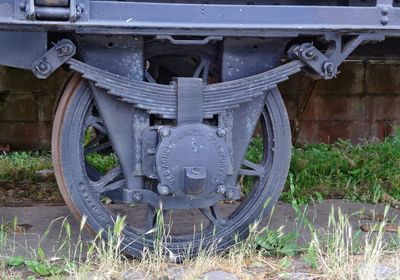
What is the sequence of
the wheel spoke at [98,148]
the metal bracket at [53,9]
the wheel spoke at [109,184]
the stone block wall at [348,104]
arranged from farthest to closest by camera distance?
the stone block wall at [348,104] < the wheel spoke at [98,148] < the wheel spoke at [109,184] < the metal bracket at [53,9]

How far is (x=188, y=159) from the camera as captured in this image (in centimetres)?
401

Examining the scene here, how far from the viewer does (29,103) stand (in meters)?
7.78

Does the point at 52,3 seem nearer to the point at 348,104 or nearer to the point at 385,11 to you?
the point at 385,11

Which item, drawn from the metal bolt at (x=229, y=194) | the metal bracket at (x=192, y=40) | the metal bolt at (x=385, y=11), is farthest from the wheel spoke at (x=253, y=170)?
the metal bolt at (x=385, y=11)

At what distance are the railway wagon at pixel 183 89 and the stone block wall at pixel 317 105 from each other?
363 centimetres

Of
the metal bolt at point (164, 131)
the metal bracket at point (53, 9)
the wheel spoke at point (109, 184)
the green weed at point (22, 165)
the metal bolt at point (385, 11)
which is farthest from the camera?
the green weed at point (22, 165)

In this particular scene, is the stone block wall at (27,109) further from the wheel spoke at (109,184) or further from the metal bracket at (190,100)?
the metal bracket at (190,100)

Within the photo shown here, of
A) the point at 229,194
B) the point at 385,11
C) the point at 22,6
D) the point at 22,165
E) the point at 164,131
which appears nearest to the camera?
the point at 22,6

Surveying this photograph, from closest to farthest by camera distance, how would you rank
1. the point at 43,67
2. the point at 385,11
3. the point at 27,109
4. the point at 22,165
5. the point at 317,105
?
the point at 43,67 < the point at 385,11 < the point at 22,165 < the point at 27,109 < the point at 317,105

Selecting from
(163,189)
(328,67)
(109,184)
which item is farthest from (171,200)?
(328,67)

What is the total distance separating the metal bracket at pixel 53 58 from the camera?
12.8 feet

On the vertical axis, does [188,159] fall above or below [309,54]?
below

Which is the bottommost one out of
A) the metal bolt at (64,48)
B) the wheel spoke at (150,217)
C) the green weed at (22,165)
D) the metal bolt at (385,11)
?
the wheel spoke at (150,217)

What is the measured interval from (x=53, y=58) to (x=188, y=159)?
911 mm
